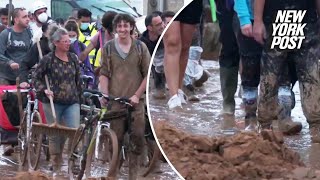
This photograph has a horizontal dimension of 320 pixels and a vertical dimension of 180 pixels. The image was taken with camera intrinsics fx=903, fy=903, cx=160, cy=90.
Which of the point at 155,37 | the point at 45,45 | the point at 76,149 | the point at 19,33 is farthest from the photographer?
the point at 19,33

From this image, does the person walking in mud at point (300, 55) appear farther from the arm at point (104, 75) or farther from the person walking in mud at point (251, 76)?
the arm at point (104, 75)

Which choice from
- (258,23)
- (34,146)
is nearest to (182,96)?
(258,23)

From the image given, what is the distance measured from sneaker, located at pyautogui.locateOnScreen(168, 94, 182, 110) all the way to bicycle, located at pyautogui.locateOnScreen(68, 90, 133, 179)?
2795 mm

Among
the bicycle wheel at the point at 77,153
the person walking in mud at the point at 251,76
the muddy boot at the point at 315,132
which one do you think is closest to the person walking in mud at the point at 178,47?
the person walking in mud at the point at 251,76

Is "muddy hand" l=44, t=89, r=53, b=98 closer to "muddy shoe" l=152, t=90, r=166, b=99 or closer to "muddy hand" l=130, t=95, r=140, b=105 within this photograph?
"muddy hand" l=130, t=95, r=140, b=105

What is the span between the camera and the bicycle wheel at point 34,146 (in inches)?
345

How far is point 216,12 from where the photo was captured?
4.01 m

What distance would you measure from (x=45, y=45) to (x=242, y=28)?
5.49 metres

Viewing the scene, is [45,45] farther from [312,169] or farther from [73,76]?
[312,169]

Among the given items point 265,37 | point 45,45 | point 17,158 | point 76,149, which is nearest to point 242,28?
point 265,37

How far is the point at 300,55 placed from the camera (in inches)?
152

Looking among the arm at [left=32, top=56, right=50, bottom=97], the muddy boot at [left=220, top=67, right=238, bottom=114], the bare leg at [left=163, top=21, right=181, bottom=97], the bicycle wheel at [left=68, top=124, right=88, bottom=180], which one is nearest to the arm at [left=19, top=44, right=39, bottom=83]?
the arm at [left=32, top=56, right=50, bottom=97]

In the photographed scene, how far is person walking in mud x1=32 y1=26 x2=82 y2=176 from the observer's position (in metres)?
8.32

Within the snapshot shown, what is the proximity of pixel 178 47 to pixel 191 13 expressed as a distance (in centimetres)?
17
